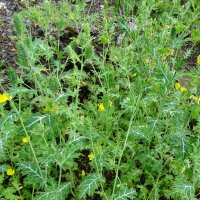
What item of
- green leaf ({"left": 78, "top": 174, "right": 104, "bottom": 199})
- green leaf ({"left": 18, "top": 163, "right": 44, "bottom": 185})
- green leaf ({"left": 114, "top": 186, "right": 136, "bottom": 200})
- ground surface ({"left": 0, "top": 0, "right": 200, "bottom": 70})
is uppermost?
ground surface ({"left": 0, "top": 0, "right": 200, "bottom": 70})

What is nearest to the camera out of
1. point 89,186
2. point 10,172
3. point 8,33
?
point 89,186

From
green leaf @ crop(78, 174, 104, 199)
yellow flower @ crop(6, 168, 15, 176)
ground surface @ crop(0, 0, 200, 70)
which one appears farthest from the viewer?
ground surface @ crop(0, 0, 200, 70)

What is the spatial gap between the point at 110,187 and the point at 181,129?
0.79 meters

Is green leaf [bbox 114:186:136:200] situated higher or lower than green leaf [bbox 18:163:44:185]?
lower

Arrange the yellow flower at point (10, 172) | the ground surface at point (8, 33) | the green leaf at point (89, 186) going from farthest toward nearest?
the ground surface at point (8, 33), the yellow flower at point (10, 172), the green leaf at point (89, 186)

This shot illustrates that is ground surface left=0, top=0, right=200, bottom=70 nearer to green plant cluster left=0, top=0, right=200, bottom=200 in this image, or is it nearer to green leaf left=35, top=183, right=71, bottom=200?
green plant cluster left=0, top=0, right=200, bottom=200

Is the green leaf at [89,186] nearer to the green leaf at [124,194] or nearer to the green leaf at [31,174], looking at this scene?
the green leaf at [124,194]

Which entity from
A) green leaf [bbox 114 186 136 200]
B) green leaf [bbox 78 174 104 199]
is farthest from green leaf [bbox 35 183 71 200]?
green leaf [bbox 114 186 136 200]

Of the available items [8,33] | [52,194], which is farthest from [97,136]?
[8,33]

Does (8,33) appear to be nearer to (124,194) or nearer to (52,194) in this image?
(52,194)

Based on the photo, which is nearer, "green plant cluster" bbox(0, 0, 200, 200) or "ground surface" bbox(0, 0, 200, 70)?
"green plant cluster" bbox(0, 0, 200, 200)

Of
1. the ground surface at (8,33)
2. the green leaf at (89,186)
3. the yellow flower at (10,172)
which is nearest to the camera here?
the green leaf at (89,186)

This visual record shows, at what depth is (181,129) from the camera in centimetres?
261

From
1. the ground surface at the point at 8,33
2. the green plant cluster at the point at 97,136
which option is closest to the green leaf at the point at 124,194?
the green plant cluster at the point at 97,136
